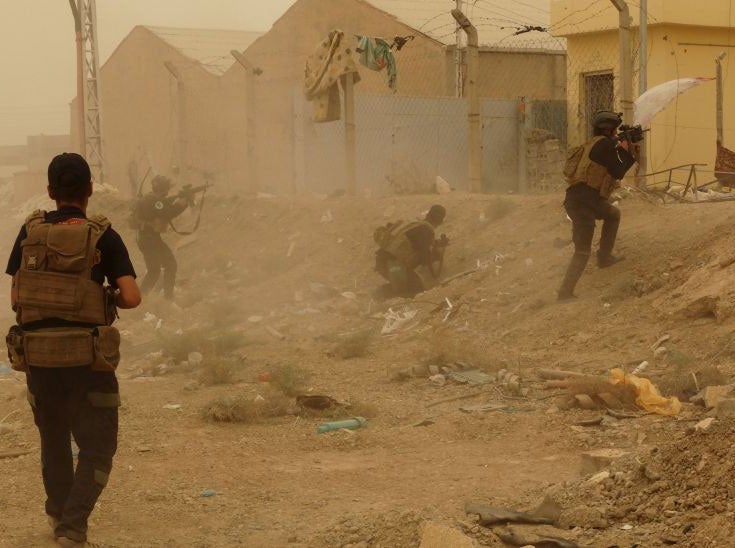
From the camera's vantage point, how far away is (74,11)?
2152 cm

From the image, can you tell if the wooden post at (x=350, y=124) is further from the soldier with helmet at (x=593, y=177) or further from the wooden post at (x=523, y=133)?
the wooden post at (x=523, y=133)

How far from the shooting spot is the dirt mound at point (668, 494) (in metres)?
4.10

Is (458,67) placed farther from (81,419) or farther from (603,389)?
(81,419)

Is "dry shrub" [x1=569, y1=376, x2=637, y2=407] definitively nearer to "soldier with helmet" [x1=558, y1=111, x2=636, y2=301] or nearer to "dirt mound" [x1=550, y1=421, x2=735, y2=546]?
"dirt mound" [x1=550, y1=421, x2=735, y2=546]

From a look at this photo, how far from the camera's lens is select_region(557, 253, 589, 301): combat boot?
9.54m

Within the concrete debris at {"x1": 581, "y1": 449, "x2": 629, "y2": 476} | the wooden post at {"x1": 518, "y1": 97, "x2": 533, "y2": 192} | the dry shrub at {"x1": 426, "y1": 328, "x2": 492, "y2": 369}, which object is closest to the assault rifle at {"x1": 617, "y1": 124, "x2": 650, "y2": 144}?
the dry shrub at {"x1": 426, "y1": 328, "x2": 492, "y2": 369}

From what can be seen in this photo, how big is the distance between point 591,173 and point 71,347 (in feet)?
19.4

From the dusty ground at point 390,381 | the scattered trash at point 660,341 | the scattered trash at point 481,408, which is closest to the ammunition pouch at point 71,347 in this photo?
the dusty ground at point 390,381

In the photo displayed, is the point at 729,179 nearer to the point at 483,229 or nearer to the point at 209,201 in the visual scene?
the point at 483,229

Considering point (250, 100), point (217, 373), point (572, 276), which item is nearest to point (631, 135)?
point (572, 276)

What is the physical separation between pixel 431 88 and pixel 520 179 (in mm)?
2719

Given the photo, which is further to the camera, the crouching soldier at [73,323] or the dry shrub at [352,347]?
the dry shrub at [352,347]

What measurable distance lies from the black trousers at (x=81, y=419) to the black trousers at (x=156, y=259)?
8.39 m

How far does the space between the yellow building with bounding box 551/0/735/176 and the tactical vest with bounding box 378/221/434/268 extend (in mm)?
7006
